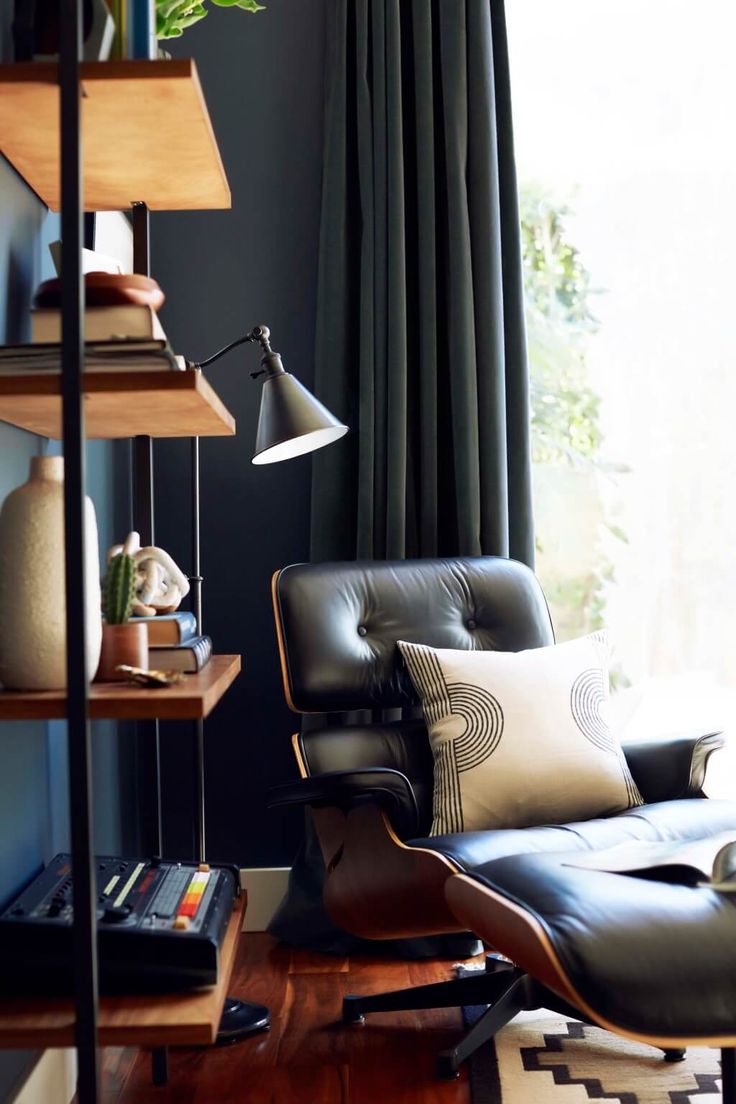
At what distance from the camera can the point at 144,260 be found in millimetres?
1997

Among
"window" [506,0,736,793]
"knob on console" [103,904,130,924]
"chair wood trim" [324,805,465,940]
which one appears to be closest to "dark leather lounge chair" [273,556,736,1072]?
"chair wood trim" [324,805,465,940]

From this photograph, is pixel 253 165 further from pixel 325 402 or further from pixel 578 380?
pixel 578 380

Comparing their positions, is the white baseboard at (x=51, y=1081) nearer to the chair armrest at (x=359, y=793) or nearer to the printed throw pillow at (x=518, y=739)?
the chair armrest at (x=359, y=793)

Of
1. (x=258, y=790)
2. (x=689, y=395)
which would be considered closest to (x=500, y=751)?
(x=258, y=790)

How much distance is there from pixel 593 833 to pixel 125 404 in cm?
100

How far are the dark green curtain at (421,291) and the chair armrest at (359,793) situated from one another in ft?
2.79

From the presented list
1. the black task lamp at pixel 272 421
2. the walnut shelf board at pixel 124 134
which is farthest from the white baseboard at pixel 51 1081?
the walnut shelf board at pixel 124 134

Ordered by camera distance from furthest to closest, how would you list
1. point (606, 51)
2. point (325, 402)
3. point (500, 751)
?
point (606, 51) < point (325, 402) < point (500, 751)

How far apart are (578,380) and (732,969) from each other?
185cm

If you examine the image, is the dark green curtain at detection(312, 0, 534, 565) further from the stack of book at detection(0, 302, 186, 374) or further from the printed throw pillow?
the stack of book at detection(0, 302, 186, 374)

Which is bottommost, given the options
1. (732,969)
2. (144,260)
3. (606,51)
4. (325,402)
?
(732,969)

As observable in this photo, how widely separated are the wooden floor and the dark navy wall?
528 mm

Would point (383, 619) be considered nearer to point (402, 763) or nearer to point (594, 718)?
point (402, 763)

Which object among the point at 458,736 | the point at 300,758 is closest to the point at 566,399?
the point at 458,736
